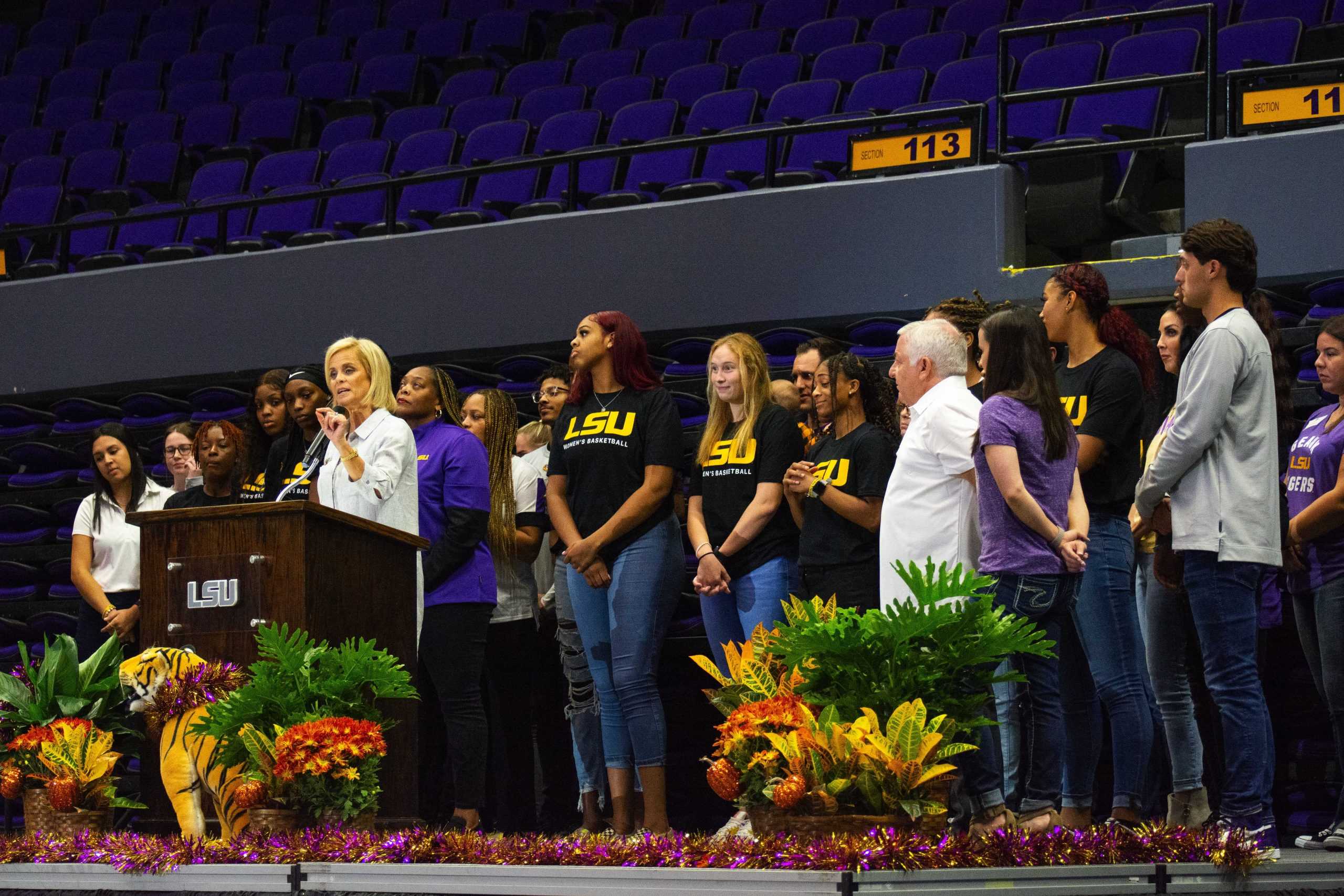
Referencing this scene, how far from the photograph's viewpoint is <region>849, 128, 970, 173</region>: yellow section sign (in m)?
6.57

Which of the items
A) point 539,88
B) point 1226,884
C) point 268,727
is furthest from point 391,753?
point 539,88

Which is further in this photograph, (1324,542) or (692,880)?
(1324,542)

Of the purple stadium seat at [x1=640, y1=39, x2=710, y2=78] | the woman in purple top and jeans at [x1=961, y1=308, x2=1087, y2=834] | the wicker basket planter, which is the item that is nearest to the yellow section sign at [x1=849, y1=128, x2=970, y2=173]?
the purple stadium seat at [x1=640, y1=39, x2=710, y2=78]

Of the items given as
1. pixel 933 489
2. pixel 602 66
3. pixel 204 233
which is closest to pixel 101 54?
A: pixel 204 233

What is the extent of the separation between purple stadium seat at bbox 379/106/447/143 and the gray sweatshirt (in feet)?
21.6

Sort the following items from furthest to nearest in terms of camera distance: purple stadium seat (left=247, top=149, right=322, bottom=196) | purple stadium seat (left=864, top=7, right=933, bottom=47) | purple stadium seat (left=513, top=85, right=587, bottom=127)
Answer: purple stadium seat (left=247, top=149, right=322, bottom=196), purple stadium seat (left=513, top=85, right=587, bottom=127), purple stadium seat (left=864, top=7, right=933, bottom=47)

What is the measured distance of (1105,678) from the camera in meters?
3.61

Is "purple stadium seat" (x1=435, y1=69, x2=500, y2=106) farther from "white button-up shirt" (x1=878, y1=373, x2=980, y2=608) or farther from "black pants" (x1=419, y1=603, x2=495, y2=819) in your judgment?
"white button-up shirt" (x1=878, y1=373, x2=980, y2=608)

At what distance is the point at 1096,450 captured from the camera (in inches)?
151

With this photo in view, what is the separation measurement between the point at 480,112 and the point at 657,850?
6830mm

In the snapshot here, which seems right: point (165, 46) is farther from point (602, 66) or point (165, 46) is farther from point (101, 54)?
point (602, 66)

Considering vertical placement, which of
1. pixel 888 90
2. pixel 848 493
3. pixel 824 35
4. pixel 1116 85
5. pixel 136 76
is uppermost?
pixel 136 76

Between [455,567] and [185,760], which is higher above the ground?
[455,567]

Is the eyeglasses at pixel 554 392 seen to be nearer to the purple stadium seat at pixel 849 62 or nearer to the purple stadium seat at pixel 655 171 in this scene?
the purple stadium seat at pixel 655 171
